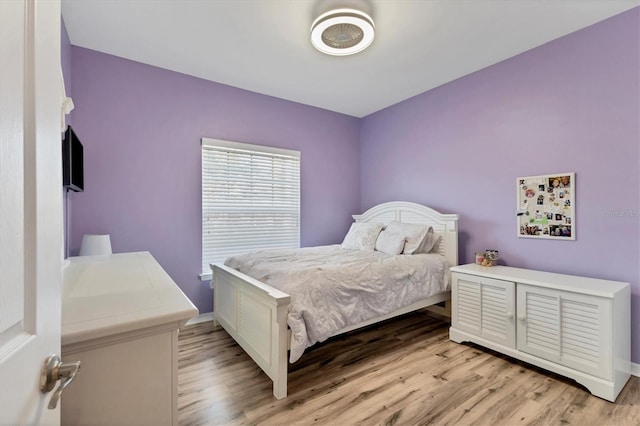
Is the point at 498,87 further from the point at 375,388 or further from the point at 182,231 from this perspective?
the point at 182,231

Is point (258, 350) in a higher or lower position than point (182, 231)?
lower

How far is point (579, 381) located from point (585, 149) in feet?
5.72

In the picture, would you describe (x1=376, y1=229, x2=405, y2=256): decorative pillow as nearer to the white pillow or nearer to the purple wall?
the white pillow

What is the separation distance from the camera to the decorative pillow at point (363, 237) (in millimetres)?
3480

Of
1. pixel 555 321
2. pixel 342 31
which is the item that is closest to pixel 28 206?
pixel 342 31

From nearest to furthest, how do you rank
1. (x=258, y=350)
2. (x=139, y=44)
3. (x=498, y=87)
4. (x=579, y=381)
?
1. (x=579, y=381)
2. (x=258, y=350)
3. (x=139, y=44)
4. (x=498, y=87)

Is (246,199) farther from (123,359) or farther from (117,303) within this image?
(123,359)

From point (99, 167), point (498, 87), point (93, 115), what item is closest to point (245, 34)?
point (93, 115)

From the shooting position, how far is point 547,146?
263 cm

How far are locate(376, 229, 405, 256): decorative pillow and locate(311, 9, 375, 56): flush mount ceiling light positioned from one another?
6.18 feet

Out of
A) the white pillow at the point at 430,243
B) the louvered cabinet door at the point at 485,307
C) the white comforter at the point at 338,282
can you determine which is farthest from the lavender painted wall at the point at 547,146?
the white comforter at the point at 338,282

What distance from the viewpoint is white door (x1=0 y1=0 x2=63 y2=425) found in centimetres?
44

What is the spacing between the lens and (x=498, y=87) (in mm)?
2965

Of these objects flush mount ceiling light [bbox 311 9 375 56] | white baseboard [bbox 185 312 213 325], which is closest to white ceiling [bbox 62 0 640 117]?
flush mount ceiling light [bbox 311 9 375 56]
